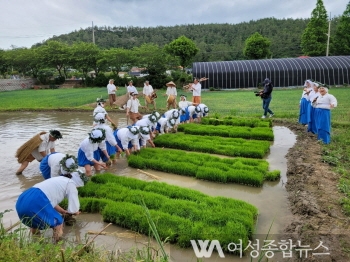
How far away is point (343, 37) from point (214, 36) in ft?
159

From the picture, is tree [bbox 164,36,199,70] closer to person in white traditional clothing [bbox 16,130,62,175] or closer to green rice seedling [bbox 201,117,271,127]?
green rice seedling [bbox 201,117,271,127]

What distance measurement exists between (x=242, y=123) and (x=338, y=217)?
26.3 ft

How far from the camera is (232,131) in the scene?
11.3 m

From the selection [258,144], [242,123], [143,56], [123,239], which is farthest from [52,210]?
[143,56]

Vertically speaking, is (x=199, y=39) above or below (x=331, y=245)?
above

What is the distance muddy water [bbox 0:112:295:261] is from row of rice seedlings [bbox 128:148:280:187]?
0.15m

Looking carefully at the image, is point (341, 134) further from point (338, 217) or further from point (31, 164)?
point (31, 164)

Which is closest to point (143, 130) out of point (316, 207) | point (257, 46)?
point (316, 207)

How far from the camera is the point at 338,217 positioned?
4949 mm

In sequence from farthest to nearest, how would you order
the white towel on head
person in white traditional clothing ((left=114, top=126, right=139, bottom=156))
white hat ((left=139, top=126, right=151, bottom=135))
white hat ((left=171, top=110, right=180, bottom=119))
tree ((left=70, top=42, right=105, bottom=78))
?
tree ((left=70, top=42, right=105, bottom=78)) < white hat ((left=171, top=110, right=180, bottom=119)) < white hat ((left=139, top=126, right=151, bottom=135)) < person in white traditional clothing ((left=114, top=126, right=139, bottom=156)) < the white towel on head

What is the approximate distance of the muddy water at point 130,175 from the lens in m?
4.79

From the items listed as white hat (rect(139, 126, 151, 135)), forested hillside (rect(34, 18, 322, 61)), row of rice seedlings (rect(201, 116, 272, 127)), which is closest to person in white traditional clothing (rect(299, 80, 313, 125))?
row of rice seedlings (rect(201, 116, 272, 127))

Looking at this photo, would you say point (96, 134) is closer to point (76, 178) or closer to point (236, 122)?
point (76, 178)

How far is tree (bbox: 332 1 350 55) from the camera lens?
3881cm
